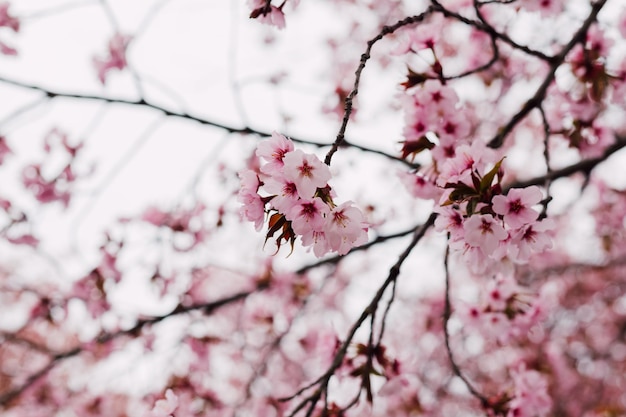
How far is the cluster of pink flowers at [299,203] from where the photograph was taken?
1317 mm

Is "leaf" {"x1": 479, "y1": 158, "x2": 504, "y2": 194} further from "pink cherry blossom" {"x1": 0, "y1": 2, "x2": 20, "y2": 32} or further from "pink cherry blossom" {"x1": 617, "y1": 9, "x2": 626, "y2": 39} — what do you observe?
"pink cherry blossom" {"x1": 0, "y1": 2, "x2": 20, "y2": 32}

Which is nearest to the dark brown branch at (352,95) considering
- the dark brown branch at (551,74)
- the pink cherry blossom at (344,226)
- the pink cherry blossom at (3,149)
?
the pink cherry blossom at (344,226)

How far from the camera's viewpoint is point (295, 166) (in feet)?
4.32

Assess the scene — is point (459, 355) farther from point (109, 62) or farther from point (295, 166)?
point (295, 166)

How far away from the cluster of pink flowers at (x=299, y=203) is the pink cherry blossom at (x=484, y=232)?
28cm

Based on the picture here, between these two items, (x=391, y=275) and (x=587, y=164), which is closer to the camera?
(x=391, y=275)

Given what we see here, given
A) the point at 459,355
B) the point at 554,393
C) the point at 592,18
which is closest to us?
the point at 592,18

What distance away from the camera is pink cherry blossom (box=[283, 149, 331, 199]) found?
131cm

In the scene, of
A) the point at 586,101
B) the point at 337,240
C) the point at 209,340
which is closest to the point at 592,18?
the point at 586,101

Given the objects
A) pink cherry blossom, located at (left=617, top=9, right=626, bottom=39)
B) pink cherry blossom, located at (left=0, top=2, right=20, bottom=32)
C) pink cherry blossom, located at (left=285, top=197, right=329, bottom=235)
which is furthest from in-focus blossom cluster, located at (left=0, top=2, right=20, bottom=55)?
pink cherry blossom, located at (left=617, top=9, right=626, bottom=39)

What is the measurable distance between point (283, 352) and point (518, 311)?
212 inches

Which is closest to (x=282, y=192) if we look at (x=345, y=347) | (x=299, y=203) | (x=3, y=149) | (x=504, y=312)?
(x=299, y=203)

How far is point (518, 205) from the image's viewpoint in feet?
5.03

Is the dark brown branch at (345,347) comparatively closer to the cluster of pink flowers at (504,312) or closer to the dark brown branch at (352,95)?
the dark brown branch at (352,95)
